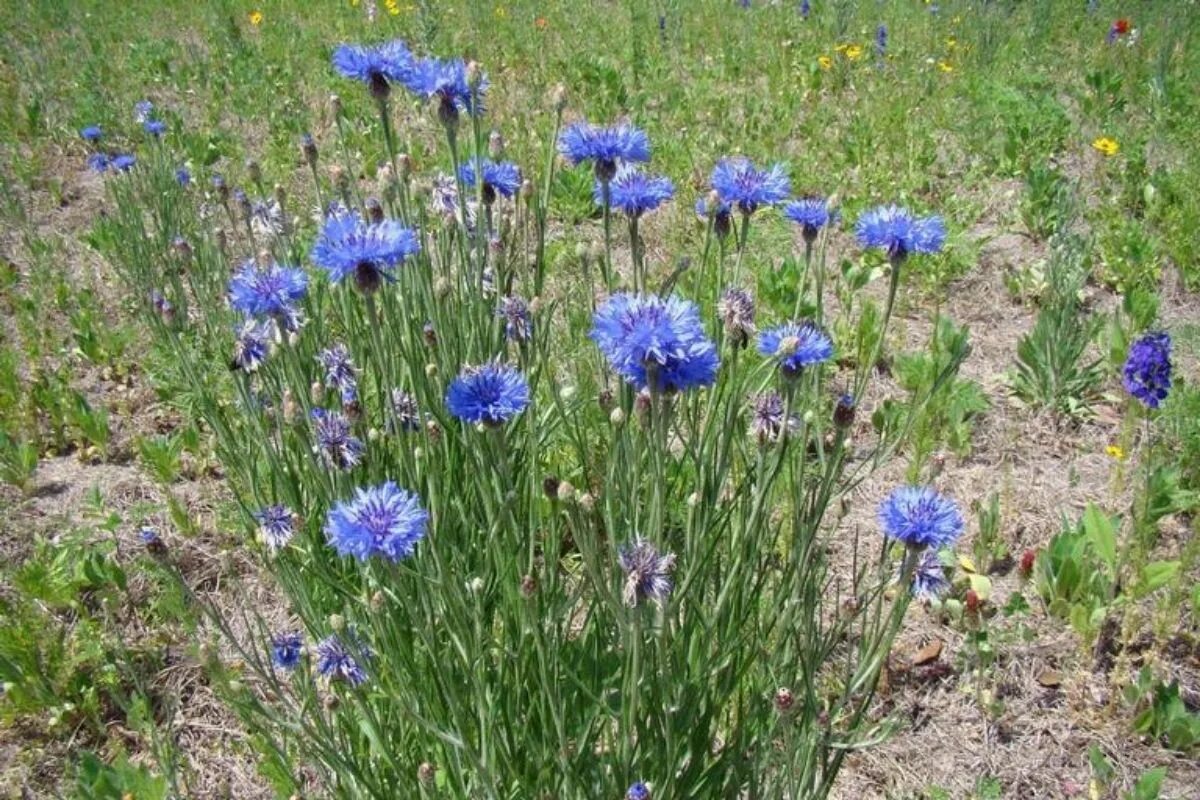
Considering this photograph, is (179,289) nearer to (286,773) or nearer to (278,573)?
(278,573)

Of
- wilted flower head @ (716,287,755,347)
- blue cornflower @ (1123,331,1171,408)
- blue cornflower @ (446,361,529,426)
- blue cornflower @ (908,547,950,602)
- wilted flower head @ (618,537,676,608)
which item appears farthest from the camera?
blue cornflower @ (1123,331,1171,408)

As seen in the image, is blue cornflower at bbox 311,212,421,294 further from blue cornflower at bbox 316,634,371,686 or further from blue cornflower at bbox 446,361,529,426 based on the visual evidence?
blue cornflower at bbox 316,634,371,686

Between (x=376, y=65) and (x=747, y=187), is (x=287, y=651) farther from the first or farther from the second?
(x=747, y=187)

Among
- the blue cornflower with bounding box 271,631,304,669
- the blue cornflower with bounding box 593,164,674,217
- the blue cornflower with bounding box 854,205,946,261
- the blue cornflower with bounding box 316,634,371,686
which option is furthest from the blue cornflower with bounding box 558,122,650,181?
the blue cornflower with bounding box 271,631,304,669

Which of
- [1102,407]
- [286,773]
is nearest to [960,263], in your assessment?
[1102,407]

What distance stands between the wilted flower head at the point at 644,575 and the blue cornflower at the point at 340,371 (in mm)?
1042

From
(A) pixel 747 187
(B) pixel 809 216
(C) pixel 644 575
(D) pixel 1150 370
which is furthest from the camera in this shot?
(D) pixel 1150 370

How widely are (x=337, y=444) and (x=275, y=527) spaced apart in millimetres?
207

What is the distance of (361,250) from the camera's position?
1516 mm

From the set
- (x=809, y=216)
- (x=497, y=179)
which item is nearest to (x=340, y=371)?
(x=497, y=179)

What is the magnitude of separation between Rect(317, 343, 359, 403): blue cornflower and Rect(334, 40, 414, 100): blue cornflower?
1.97 ft

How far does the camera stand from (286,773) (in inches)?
71.0

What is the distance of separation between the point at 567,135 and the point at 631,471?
0.67 meters

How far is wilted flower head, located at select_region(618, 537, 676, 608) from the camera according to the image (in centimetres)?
124
